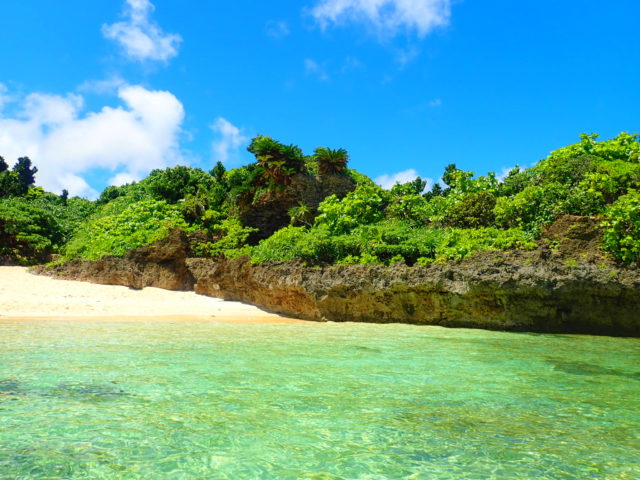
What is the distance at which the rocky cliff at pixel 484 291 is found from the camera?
11602 millimetres

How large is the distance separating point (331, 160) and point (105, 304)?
44.5 feet

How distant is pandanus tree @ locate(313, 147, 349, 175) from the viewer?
2442 centimetres

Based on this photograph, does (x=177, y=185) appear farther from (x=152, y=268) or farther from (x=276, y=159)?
(x=152, y=268)

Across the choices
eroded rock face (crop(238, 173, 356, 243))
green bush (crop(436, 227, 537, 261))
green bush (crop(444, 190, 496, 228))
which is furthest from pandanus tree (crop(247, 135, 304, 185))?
green bush (crop(436, 227, 537, 261))

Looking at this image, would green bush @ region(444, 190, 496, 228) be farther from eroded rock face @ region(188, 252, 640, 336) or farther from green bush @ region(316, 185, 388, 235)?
eroded rock face @ region(188, 252, 640, 336)

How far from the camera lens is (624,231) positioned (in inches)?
466

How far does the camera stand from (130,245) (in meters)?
22.0

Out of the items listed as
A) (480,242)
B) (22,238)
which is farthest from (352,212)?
(22,238)

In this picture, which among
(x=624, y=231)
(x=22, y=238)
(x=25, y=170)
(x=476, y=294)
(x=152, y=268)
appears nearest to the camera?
(x=624, y=231)

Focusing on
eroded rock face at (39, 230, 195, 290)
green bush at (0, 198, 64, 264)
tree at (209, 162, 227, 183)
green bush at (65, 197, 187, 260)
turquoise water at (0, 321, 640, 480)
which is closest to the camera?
turquoise water at (0, 321, 640, 480)

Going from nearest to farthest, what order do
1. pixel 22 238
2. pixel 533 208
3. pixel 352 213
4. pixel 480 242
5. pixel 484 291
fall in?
1. pixel 484 291
2. pixel 480 242
3. pixel 533 208
4. pixel 352 213
5. pixel 22 238

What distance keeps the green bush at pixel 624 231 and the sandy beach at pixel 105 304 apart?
9.26 meters

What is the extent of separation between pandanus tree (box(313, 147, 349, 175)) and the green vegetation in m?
0.06

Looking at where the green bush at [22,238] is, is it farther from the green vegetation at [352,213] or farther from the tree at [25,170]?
the tree at [25,170]
